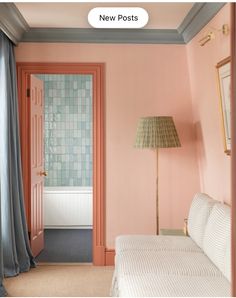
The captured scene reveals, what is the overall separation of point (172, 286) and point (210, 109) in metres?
1.98

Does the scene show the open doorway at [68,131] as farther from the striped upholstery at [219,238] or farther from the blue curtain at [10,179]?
the striped upholstery at [219,238]

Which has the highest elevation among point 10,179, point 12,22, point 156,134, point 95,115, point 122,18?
point 12,22

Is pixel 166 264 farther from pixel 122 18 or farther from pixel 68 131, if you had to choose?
pixel 68 131

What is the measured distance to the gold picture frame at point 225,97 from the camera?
329 cm

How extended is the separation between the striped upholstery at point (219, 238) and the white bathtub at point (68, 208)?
362 cm

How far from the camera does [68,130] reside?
682cm

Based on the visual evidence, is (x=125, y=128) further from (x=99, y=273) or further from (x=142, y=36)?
(x=99, y=273)

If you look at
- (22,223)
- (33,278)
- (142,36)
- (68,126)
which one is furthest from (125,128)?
(68,126)

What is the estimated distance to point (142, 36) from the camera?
15.3 feet

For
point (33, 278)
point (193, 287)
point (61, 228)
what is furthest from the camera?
point (61, 228)

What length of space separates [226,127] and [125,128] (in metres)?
1.57

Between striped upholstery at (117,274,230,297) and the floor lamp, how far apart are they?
1.71 meters

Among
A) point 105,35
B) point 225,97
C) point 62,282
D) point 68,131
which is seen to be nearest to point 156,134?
point 225,97

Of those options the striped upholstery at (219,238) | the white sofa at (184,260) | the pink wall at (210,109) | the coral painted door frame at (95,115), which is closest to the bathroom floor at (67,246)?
the coral painted door frame at (95,115)
